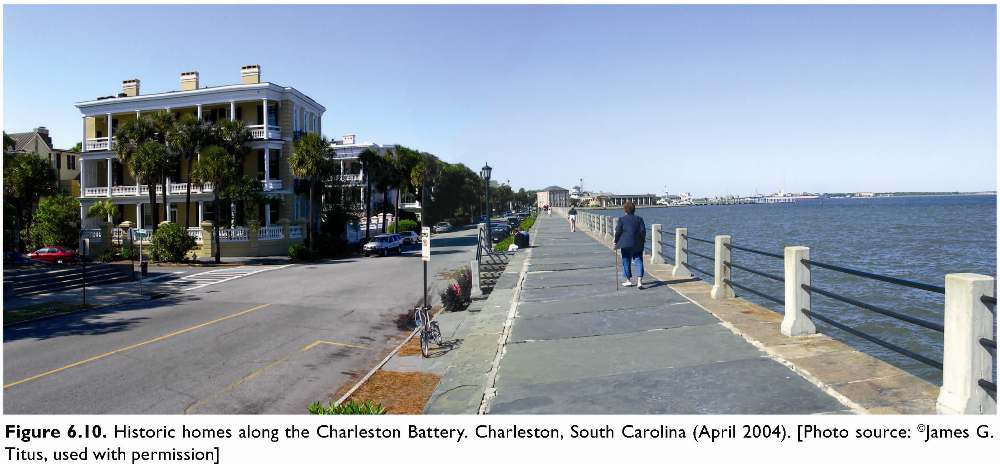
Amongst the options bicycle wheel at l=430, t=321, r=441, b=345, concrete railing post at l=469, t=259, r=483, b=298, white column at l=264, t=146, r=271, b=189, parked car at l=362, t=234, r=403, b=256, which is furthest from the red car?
bicycle wheel at l=430, t=321, r=441, b=345

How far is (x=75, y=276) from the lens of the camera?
1134 inches

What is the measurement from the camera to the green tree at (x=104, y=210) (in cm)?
4775

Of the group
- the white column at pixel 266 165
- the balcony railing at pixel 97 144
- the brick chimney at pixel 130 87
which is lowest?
the white column at pixel 266 165

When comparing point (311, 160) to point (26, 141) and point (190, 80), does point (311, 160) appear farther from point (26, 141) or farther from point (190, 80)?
point (26, 141)

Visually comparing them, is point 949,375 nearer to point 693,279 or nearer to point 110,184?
point 693,279

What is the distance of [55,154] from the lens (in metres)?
75.0

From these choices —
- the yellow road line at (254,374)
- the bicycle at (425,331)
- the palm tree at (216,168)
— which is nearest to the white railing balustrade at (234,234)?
the palm tree at (216,168)

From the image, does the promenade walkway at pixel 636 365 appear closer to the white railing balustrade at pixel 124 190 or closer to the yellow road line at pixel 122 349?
the yellow road line at pixel 122 349

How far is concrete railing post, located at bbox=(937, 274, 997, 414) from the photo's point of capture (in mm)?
5688

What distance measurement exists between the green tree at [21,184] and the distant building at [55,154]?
21.0 m

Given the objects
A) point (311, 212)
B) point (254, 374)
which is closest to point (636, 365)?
point (254, 374)

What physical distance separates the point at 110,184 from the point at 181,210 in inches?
204

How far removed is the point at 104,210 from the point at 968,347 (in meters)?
52.7
